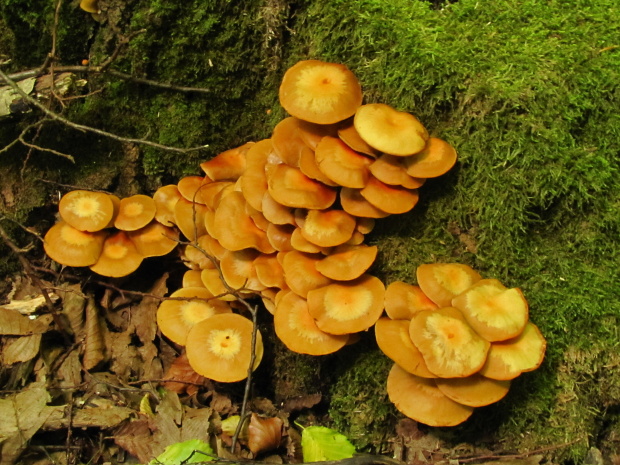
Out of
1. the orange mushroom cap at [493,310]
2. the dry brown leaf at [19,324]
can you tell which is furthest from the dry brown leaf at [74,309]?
the orange mushroom cap at [493,310]

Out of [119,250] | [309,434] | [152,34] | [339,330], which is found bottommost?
[309,434]

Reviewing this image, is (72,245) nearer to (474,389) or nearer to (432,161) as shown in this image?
(432,161)

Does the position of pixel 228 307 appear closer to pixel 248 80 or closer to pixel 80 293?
pixel 80 293

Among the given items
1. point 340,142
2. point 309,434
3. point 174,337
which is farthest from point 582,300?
point 174,337

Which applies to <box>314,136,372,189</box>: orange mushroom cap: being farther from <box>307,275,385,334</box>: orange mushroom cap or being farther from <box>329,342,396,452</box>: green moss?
<box>329,342,396,452</box>: green moss

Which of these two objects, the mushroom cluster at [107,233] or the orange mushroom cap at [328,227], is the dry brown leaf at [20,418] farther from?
the orange mushroom cap at [328,227]

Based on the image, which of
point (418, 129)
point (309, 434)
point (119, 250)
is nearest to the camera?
point (418, 129)

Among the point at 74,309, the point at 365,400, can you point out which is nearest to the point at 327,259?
the point at 365,400
